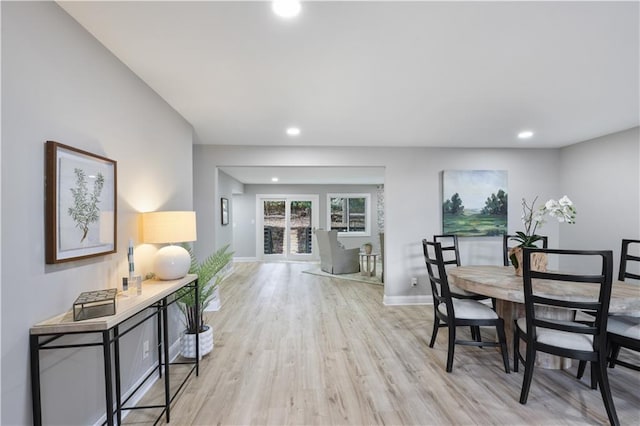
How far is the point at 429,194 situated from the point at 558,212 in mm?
1952

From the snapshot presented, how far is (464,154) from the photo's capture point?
187 inches

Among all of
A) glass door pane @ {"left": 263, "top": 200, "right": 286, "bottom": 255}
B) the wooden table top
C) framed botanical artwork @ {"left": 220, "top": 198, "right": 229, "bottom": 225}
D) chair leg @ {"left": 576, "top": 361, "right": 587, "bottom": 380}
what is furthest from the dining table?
glass door pane @ {"left": 263, "top": 200, "right": 286, "bottom": 255}

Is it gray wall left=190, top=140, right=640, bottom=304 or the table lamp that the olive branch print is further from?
gray wall left=190, top=140, right=640, bottom=304

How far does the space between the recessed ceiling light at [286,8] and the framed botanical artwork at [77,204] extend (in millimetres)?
1260

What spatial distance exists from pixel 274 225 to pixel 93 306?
793 cm

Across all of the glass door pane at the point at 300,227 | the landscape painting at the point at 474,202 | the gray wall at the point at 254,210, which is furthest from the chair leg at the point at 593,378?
the glass door pane at the point at 300,227

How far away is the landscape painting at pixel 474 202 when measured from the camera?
4656mm

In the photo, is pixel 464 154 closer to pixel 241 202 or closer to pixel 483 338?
pixel 483 338

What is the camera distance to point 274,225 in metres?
9.38

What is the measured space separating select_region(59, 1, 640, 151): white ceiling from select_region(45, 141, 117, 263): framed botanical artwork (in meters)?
0.75

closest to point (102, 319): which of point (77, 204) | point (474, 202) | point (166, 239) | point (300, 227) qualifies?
point (77, 204)

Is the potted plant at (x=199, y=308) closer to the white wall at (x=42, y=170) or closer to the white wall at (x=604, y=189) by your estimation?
the white wall at (x=42, y=170)

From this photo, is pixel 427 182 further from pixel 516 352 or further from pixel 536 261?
pixel 516 352

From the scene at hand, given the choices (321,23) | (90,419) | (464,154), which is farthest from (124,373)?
(464,154)
